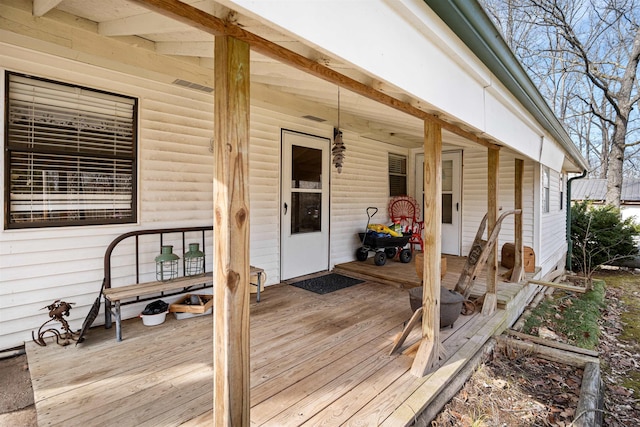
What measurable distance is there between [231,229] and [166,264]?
2.68 meters

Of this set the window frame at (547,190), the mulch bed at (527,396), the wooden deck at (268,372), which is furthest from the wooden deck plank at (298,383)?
the window frame at (547,190)

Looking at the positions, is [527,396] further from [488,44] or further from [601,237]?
[601,237]

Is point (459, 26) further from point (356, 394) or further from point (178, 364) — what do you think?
point (178, 364)

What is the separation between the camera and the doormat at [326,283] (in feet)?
14.6

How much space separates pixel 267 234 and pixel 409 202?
345 centimetres

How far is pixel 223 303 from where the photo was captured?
1.25 m

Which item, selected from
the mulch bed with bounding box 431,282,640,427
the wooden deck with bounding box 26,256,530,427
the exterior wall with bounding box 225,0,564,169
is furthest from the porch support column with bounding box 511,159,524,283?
the exterior wall with bounding box 225,0,564,169

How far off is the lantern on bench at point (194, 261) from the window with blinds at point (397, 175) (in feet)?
14.4

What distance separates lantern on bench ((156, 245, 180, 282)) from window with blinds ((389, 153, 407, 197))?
470cm

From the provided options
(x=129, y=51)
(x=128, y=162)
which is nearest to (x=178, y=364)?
(x=128, y=162)

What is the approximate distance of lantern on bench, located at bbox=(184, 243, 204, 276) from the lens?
3457mm

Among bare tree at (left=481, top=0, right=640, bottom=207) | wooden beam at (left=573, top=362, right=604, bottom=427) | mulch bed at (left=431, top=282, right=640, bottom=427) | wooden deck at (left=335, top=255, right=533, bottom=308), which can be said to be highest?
bare tree at (left=481, top=0, right=640, bottom=207)

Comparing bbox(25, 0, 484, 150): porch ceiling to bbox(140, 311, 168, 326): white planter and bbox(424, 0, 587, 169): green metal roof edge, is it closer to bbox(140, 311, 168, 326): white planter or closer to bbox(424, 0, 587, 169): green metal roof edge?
bbox(424, 0, 587, 169): green metal roof edge

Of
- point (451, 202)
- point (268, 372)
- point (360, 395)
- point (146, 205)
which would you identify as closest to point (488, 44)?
point (360, 395)
